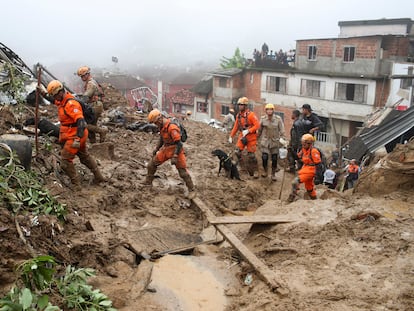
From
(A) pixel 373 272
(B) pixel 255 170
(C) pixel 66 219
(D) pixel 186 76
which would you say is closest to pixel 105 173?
(C) pixel 66 219

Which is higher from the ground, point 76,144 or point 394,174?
point 76,144

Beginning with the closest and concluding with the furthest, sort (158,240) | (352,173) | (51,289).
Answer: (51,289) < (158,240) < (352,173)

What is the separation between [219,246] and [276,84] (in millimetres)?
28210

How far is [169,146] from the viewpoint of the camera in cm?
793

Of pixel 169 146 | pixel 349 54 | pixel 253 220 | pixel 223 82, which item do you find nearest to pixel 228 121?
pixel 169 146

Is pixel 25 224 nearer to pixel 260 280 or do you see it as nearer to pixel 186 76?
pixel 260 280

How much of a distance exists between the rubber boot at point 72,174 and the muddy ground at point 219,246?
4.4 inches

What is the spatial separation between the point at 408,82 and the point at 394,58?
300 centimetres

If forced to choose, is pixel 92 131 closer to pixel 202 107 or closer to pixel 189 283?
pixel 189 283

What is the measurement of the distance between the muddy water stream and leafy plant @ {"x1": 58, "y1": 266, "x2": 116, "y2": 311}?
1.02 m

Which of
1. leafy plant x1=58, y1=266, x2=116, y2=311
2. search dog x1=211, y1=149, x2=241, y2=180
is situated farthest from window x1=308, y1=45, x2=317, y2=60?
leafy plant x1=58, y1=266, x2=116, y2=311

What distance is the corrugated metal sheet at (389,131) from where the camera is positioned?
10234 mm

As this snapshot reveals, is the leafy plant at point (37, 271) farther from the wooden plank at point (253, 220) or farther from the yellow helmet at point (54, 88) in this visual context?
the yellow helmet at point (54, 88)

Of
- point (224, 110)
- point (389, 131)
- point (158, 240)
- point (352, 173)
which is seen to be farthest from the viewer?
point (224, 110)
